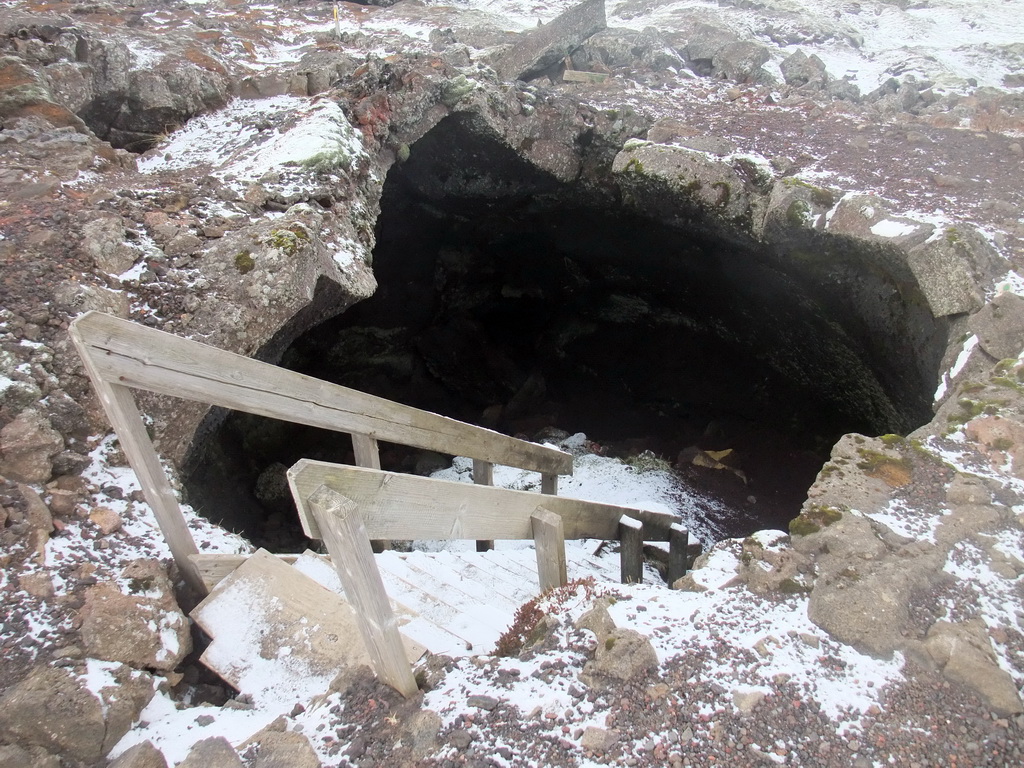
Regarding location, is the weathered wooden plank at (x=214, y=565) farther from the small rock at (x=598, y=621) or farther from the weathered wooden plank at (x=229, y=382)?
the small rock at (x=598, y=621)

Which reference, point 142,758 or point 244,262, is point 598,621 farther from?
point 244,262

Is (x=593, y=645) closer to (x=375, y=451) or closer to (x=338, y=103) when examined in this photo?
(x=375, y=451)

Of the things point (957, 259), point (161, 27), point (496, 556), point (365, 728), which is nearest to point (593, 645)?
point (365, 728)

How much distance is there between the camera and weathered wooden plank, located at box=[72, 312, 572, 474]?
211 centimetres

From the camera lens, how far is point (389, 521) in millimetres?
1943

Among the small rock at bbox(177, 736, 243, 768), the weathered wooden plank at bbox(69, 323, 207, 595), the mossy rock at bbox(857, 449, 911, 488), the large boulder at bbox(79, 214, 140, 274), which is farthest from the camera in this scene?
the large boulder at bbox(79, 214, 140, 274)

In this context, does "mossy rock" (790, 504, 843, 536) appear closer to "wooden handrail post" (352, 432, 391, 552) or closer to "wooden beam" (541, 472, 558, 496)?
"wooden beam" (541, 472, 558, 496)

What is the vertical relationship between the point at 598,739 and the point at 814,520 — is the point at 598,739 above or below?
above

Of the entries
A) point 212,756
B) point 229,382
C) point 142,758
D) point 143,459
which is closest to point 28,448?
point 143,459

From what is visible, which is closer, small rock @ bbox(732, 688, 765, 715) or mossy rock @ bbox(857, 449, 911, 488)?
small rock @ bbox(732, 688, 765, 715)

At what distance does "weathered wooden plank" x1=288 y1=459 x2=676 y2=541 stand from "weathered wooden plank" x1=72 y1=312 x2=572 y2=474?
663 millimetres

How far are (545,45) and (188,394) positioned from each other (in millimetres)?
9244

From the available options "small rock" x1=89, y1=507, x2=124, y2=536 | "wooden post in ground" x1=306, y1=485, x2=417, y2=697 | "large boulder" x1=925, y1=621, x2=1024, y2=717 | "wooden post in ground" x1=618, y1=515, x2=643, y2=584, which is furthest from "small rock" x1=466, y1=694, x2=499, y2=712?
"wooden post in ground" x1=618, y1=515, x2=643, y2=584

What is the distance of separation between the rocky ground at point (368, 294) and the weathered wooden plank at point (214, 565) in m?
0.15
